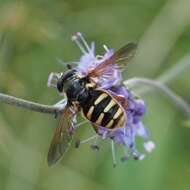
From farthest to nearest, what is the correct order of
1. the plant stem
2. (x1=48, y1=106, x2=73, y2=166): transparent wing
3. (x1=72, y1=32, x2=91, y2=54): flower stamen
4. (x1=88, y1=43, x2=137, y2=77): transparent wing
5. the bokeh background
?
the bokeh background, (x1=72, y1=32, x2=91, y2=54): flower stamen, (x1=88, y1=43, x2=137, y2=77): transparent wing, (x1=48, y1=106, x2=73, y2=166): transparent wing, the plant stem

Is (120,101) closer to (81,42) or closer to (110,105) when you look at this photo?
(110,105)

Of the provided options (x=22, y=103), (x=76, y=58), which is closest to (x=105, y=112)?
(x=22, y=103)

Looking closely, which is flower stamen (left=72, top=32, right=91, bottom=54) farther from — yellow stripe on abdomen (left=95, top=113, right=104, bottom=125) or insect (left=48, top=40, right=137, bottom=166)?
yellow stripe on abdomen (left=95, top=113, right=104, bottom=125)

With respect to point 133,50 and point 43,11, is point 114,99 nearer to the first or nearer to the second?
point 133,50

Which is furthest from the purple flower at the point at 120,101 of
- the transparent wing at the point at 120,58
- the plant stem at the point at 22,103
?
the plant stem at the point at 22,103

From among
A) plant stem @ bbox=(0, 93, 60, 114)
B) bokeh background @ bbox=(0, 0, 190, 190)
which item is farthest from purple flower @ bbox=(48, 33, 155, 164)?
bokeh background @ bbox=(0, 0, 190, 190)

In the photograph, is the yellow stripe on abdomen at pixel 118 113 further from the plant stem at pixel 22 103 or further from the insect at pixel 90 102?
the plant stem at pixel 22 103

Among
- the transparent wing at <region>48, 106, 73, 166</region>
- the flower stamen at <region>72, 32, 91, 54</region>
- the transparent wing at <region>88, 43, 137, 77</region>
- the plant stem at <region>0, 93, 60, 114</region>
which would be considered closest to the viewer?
the plant stem at <region>0, 93, 60, 114</region>
